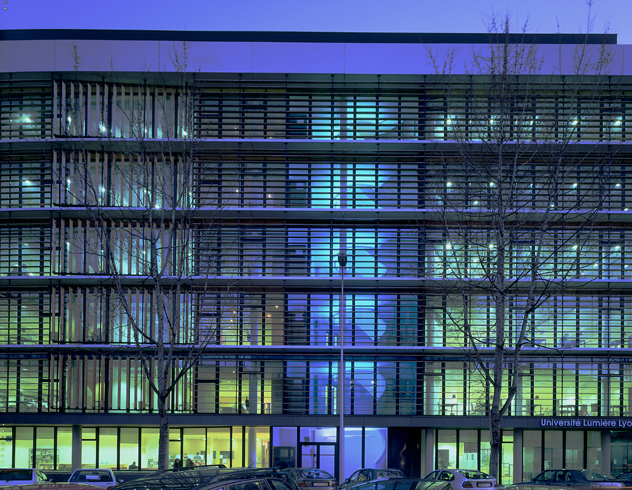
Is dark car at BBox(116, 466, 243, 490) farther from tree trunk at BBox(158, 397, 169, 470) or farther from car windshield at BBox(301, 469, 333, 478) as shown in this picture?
car windshield at BBox(301, 469, 333, 478)

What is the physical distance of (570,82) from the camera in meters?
28.4


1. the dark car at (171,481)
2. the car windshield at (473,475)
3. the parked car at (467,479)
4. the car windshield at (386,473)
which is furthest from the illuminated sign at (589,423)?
the dark car at (171,481)

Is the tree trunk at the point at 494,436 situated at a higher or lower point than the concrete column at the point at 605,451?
higher

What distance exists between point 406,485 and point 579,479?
43.3 ft

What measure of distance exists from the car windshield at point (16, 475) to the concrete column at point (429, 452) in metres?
17.2

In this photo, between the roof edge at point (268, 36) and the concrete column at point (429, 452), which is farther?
the roof edge at point (268, 36)

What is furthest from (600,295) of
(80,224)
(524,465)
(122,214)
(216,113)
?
(80,224)

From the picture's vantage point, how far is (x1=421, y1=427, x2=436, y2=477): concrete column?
2856 cm

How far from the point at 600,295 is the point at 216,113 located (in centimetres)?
2057

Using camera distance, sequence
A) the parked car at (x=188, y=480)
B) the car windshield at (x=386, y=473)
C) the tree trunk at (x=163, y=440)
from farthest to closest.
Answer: the car windshield at (x=386, y=473)
the tree trunk at (x=163, y=440)
the parked car at (x=188, y=480)

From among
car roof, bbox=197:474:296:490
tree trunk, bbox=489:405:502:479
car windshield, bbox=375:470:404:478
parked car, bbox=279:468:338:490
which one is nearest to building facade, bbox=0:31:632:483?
car windshield, bbox=375:470:404:478

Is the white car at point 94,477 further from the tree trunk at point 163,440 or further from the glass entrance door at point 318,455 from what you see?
the glass entrance door at point 318,455

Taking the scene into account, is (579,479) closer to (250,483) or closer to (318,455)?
(318,455)

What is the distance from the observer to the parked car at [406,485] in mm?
10367
